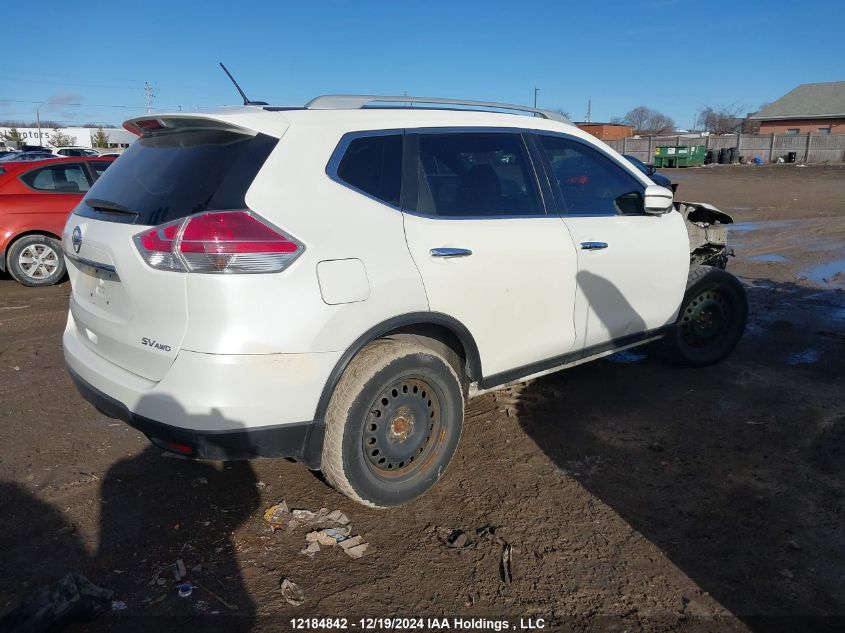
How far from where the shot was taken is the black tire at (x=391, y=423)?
2945 millimetres

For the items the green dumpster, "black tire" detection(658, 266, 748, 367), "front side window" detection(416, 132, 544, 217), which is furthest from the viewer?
Answer: the green dumpster

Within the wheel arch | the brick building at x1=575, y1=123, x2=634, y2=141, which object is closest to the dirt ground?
the wheel arch

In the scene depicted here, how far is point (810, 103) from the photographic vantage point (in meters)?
55.2

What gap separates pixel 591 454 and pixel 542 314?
2.99 feet

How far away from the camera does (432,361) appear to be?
3189 millimetres

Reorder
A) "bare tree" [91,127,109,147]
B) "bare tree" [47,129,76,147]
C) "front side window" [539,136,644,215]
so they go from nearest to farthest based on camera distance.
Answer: "front side window" [539,136,644,215], "bare tree" [91,127,109,147], "bare tree" [47,129,76,147]

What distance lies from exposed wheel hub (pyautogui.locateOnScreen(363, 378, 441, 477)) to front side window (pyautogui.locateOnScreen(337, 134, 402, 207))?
911 millimetres

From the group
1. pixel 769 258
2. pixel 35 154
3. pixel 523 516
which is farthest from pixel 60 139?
pixel 523 516

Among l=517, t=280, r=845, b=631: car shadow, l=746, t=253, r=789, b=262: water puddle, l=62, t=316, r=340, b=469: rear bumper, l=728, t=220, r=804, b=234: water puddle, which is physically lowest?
l=728, t=220, r=804, b=234: water puddle

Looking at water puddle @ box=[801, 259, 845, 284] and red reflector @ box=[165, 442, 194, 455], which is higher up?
red reflector @ box=[165, 442, 194, 455]

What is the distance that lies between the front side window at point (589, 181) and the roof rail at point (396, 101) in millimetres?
227

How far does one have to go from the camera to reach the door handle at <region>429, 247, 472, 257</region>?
311 cm

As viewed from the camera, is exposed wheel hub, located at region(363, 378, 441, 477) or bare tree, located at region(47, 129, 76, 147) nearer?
exposed wheel hub, located at region(363, 378, 441, 477)

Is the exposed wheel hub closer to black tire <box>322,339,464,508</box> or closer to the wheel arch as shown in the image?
black tire <box>322,339,464,508</box>
